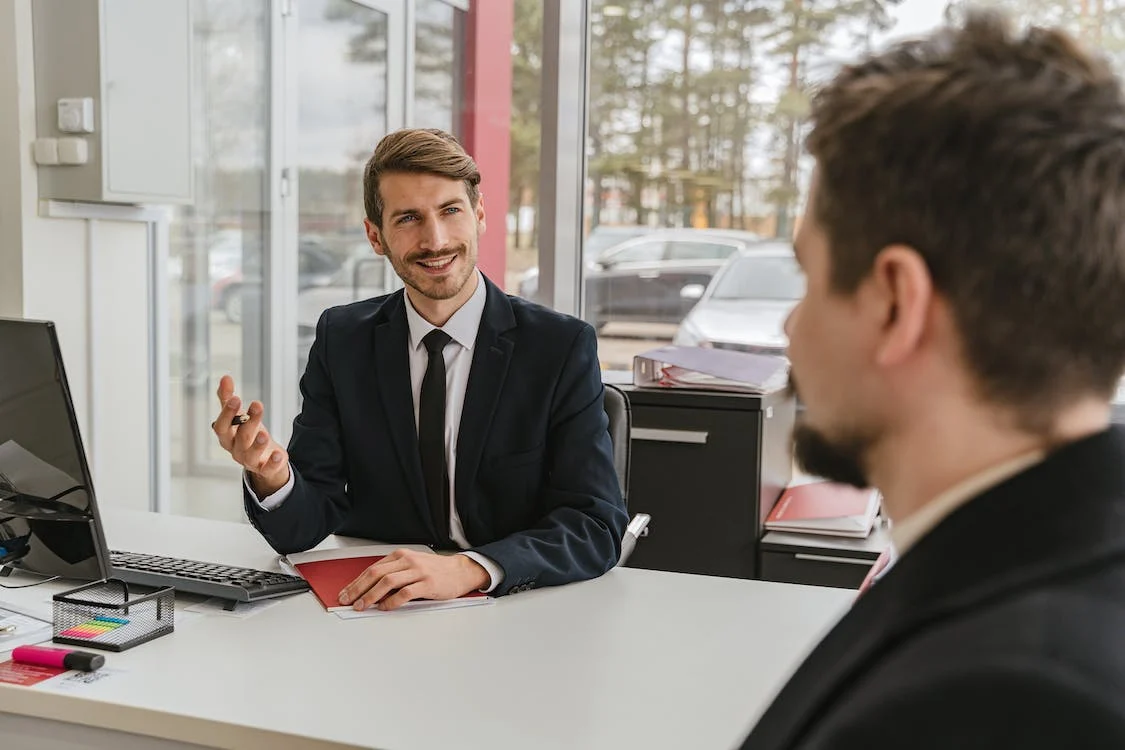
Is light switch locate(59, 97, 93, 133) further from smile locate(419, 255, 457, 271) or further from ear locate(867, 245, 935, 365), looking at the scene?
ear locate(867, 245, 935, 365)

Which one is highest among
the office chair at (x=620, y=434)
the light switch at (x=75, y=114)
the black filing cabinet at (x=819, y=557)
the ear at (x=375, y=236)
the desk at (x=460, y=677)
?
the light switch at (x=75, y=114)

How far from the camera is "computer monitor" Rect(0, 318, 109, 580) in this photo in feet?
5.12

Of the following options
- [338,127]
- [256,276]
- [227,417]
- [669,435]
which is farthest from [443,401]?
[338,127]

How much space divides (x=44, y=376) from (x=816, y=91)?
1.14m

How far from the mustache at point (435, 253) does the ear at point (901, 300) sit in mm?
1517

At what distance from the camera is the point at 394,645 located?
1562 mm

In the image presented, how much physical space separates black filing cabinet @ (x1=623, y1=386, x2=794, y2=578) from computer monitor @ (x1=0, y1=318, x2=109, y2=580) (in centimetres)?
184

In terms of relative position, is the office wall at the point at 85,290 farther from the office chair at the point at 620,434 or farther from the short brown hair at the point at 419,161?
the office chair at the point at 620,434

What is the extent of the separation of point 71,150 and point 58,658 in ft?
5.86

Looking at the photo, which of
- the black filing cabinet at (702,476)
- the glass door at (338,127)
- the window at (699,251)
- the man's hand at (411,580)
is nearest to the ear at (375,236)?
the man's hand at (411,580)

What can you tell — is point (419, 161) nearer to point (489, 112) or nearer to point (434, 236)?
point (434, 236)

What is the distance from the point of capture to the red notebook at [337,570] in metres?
1.74

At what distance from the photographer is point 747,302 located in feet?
13.7

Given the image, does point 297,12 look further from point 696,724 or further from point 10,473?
point 696,724
